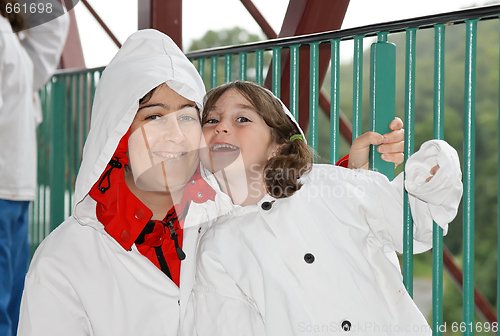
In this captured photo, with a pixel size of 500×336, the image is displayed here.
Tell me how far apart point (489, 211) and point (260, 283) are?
92.2 feet

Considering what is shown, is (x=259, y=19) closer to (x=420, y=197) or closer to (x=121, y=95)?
(x=121, y=95)

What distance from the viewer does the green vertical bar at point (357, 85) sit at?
1903mm

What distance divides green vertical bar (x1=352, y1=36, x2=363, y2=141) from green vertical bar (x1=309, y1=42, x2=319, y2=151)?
0.43 ft

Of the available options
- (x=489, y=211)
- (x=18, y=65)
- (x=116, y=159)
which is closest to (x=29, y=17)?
(x=18, y=65)

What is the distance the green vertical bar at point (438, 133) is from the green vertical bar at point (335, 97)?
0.29 meters

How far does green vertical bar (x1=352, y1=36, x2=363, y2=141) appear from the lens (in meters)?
1.90

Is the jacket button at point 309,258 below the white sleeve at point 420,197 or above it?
below

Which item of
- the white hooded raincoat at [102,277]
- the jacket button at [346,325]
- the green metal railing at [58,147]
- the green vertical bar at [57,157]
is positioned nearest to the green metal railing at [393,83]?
the jacket button at [346,325]

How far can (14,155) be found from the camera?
254 centimetres

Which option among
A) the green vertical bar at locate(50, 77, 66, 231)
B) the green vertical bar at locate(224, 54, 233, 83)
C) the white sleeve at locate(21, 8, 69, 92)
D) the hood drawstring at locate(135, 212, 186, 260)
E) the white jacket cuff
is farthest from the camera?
the green vertical bar at locate(50, 77, 66, 231)

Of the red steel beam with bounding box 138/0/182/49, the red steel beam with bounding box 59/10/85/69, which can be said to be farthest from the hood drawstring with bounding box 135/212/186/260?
the red steel beam with bounding box 59/10/85/69

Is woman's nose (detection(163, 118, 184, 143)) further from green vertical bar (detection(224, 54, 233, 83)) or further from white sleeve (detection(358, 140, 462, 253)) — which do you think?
green vertical bar (detection(224, 54, 233, 83))

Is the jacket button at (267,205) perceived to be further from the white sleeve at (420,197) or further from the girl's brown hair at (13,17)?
the girl's brown hair at (13,17)

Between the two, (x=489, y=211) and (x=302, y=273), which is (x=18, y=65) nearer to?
(x=302, y=273)
